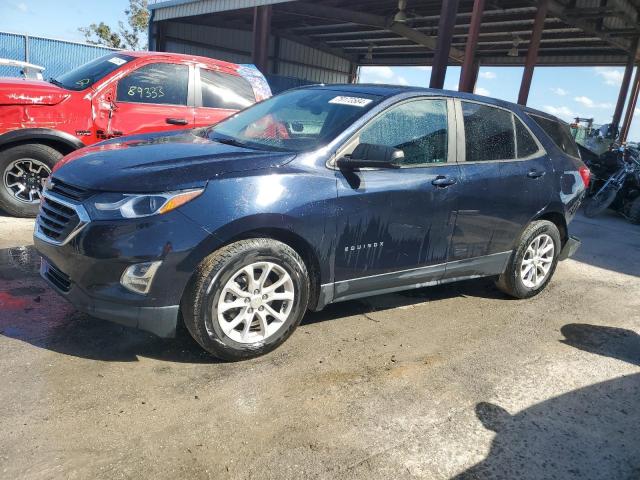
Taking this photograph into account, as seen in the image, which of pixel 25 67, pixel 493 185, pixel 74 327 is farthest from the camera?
pixel 25 67

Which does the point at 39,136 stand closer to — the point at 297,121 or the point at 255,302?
the point at 297,121

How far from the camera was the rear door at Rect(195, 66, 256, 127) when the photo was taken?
19.7 ft

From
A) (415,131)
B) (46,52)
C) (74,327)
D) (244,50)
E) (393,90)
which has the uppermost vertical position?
(244,50)

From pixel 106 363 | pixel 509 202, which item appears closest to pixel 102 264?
pixel 106 363

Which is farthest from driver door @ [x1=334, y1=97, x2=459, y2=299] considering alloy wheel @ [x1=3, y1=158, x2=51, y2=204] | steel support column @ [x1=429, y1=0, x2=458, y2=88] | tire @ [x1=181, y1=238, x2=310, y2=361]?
steel support column @ [x1=429, y1=0, x2=458, y2=88]

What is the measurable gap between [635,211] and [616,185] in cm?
63

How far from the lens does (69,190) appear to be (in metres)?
2.92

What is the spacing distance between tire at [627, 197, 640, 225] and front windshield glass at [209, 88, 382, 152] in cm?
854

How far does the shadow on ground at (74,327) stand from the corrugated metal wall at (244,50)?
21839mm

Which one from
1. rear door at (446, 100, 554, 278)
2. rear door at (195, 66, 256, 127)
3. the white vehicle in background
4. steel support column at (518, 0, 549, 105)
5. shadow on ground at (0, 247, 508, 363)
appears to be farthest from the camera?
steel support column at (518, 0, 549, 105)

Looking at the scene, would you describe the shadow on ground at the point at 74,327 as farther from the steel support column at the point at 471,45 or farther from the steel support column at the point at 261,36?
the steel support column at the point at 261,36

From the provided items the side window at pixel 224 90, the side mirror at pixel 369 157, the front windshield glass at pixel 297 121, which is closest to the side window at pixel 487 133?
the front windshield glass at pixel 297 121

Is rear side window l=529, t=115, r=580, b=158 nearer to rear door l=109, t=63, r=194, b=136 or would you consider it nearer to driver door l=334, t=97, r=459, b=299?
driver door l=334, t=97, r=459, b=299

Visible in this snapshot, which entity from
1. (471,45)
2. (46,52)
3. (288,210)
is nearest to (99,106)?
(288,210)
